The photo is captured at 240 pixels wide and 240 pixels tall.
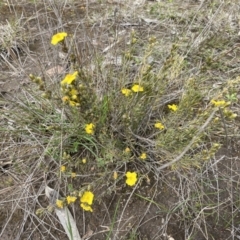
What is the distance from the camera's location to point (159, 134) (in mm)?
1387

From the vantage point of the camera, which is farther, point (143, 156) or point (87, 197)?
point (143, 156)

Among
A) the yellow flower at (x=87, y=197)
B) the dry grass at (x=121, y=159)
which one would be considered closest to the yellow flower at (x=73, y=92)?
the dry grass at (x=121, y=159)

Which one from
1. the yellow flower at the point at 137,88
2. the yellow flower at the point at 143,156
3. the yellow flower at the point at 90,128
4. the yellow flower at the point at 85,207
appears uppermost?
the yellow flower at the point at 137,88

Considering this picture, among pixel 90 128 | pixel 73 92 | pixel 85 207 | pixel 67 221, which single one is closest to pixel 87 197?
pixel 85 207

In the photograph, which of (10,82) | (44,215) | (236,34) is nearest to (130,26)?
(236,34)

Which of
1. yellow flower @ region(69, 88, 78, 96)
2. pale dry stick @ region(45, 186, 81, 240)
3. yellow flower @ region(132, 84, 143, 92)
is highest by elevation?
yellow flower @ region(69, 88, 78, 96)

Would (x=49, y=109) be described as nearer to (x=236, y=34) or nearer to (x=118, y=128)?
(x=118, y=128)

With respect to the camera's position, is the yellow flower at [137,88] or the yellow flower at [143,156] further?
the yellow flower at [143,156]

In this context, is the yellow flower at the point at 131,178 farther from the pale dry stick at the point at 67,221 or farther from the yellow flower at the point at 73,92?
the yellow flower at the point at 73,92

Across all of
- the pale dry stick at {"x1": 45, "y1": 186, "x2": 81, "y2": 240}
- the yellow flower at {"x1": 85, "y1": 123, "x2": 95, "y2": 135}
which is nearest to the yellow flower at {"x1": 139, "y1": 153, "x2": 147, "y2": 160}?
the yellow flower at {"x1": 85, "y1": 123, "x2": 95, "y2": 135}

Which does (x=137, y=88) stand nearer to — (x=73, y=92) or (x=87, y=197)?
(x=73, y=92)

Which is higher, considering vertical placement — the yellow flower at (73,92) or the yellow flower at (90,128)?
the yellow flower at (73,92)

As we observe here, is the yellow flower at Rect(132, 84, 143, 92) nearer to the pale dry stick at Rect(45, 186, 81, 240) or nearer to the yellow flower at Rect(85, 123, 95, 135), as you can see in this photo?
the yellow flower at Rect(85, 123, 95, 135)

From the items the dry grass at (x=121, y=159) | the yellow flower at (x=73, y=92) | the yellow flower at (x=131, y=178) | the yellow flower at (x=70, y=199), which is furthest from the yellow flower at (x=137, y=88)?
the yellow flower at (x=70, y=199)
